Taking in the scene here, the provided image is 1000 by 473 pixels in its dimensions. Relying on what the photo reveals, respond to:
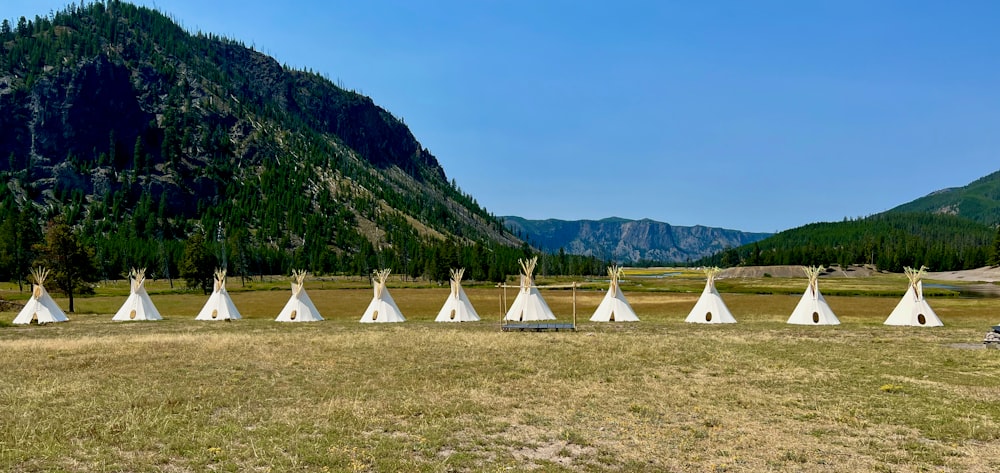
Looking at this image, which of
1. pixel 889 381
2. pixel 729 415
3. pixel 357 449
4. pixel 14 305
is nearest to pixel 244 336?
pixel 357 449

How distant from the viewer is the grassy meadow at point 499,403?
12086 millimetres

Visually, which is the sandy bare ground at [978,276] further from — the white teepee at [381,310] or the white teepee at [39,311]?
the white teepee at [39,311]

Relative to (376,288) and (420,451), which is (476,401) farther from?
(376,288)

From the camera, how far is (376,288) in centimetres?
4694

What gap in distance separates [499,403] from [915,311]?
36706 millimetres

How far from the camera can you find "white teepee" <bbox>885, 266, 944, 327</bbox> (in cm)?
4069

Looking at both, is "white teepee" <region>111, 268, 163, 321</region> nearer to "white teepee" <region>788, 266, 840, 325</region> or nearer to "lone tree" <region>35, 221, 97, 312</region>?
"lone tree" <region>35, 221, 97, 312</region>

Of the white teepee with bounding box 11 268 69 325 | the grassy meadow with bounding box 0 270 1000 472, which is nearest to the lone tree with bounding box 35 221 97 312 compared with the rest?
the white teepee with bounding box 11 268 69 325

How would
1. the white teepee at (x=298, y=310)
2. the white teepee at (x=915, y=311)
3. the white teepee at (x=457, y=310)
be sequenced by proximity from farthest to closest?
1. the white teepee at (x=298, y=310)
2. the white teepee at (x=457, y=310)
3. the white teepee at (x=915, y=311)

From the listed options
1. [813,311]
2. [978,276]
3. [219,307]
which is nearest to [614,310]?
[813,311]

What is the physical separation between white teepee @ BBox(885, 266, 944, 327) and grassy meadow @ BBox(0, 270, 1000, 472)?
840cm

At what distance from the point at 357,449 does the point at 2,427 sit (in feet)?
28.2

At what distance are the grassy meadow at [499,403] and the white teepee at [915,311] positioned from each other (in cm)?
840

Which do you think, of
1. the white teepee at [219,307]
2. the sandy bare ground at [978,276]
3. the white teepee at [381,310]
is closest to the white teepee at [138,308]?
the white teepee at [219,307]
